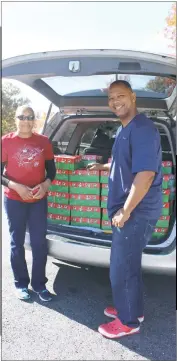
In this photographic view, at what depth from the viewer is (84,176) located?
9.99 feet

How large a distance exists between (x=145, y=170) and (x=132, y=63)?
2.24 feet

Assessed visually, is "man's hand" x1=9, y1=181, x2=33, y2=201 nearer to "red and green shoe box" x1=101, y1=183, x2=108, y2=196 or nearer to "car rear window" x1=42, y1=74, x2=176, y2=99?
"red and green shoe box" x1=101, y1=183, x2=108, y2=196

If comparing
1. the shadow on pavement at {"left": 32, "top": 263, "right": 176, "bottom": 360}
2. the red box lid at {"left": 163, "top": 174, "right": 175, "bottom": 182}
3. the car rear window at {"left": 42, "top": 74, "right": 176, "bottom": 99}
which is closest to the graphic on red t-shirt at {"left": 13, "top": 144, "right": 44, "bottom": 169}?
the car rear window at {"left": 42, "top": 74, "right": 176, "bottom": 99}

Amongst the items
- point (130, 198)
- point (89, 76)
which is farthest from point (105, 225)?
point (89, 76)

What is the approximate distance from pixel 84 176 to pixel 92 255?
701mm

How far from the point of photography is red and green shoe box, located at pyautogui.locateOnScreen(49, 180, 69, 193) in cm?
312

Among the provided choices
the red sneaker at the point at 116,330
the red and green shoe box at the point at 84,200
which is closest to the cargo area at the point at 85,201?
the red and green shoe box at the point at 84,200

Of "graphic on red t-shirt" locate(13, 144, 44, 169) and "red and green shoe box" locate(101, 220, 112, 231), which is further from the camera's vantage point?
"red and green shoe box" locate(101, 220, 112, 231)

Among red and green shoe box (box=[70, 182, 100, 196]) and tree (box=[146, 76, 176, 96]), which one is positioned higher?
tree (box=[146, 76, 176, 96])

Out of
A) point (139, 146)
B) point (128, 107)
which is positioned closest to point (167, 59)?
point (128, 107)

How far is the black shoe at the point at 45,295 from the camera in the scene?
2885mm

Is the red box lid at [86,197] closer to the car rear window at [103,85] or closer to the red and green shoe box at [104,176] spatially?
the red and green shoe box at [104,176]

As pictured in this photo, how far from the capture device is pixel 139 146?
6.91 feet

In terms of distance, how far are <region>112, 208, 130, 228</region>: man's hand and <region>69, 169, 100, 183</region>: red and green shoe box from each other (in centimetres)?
77
